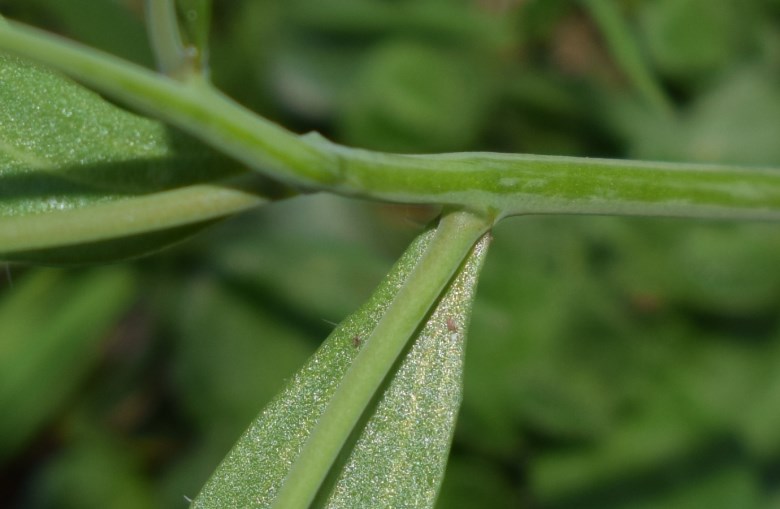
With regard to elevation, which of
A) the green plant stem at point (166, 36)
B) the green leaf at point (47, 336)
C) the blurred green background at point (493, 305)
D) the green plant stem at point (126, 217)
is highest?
the blurred green background at point (493, 305)

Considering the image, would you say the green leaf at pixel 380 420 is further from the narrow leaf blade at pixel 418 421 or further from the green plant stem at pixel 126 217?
the green plant stem at pixel 126 217

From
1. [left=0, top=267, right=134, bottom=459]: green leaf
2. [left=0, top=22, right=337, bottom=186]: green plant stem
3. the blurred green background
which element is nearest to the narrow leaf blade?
[left=0, top=22, right=337, bottom=186]: green plant stem

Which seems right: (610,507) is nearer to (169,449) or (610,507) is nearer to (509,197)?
(169,449)

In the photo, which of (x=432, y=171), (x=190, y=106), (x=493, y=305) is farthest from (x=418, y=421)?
(x=493, y=305)

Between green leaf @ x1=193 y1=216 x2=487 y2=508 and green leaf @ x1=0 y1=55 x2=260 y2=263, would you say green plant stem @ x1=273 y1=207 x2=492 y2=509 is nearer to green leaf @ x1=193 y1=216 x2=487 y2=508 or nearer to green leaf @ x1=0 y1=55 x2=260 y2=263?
green leaf @ x1=193 y1=216 x2=487 y2=508

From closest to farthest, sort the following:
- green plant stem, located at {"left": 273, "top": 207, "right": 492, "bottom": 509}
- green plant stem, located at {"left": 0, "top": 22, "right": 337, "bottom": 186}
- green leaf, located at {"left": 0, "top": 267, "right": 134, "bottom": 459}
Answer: green plant stem, located at {"left": 0, "top": 22, "right": 337, "bottom": 186}, green plant stem, located at {"left": 273, "top": 207, "right": 492, "bottom": 509}, green leaf, located at {"left": 0, "top": 267, "right": 134, "bottom": 459}

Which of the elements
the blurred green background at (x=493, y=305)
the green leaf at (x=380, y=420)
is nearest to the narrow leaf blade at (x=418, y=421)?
the green leaf at (x=380, y=420)
